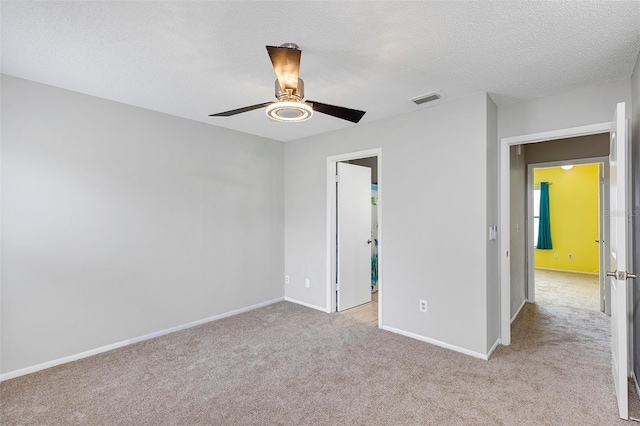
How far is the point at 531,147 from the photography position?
15.2ft

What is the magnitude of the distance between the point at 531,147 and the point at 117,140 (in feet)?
17.7

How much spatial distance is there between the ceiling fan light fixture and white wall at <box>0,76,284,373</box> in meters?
2.00

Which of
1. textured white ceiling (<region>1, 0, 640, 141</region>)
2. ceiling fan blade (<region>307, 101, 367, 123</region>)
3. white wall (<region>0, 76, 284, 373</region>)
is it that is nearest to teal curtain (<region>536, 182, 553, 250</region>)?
textured white ceiling (<region>1, 0, 640, 141</region>)

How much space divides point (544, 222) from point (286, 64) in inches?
302

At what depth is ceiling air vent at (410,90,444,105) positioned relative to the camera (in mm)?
2846

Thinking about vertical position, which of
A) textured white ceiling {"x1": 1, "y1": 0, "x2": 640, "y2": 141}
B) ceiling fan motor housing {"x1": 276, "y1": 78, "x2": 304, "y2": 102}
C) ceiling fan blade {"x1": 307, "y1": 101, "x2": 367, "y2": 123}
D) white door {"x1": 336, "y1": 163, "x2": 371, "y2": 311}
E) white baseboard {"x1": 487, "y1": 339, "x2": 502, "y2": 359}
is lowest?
white baseboard {"x1": 487, "y1": 339, "x2": 502, "y2": 359}

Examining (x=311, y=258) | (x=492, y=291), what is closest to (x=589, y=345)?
(x=492, y=291)

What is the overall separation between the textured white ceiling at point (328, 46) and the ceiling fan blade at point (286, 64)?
0.66 feet

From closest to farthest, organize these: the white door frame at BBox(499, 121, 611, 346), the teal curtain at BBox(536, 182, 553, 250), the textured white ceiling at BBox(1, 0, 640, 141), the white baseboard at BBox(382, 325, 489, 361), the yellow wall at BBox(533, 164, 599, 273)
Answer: the textured white ceiling at BBox(1, 0, 640, 141) → the white baseboard at BBox(382, 325, 489, 361) → the white door frame at BBox(499, 121, 611, 346) → the yellow wall at BBox(533, 164, 599, 273) → the teal curtain at BBox(536, 182, 553, 250)

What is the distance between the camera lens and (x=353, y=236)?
444 cm

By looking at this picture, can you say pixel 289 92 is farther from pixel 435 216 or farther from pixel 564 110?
pixel 564 110

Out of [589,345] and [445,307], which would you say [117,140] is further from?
[589,345]

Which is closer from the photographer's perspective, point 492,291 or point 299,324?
point 492,291

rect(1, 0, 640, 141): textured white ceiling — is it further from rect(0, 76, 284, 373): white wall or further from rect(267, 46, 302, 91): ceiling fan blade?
rect(0, 76, 284, 373): white wall
